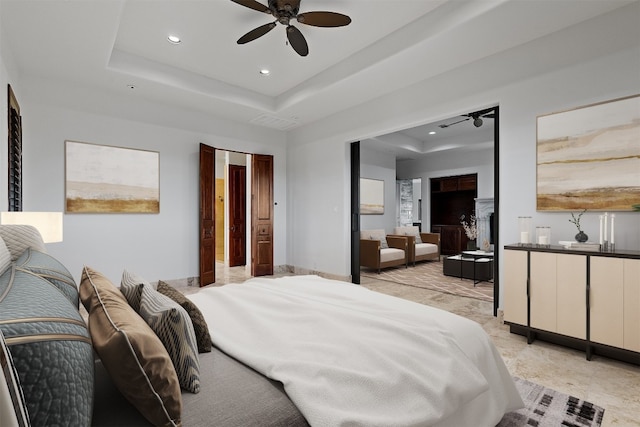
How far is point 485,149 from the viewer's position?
8523 mm

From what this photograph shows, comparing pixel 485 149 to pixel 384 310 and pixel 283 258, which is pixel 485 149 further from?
pixel 384 310

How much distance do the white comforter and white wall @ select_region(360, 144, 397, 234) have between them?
250 inches

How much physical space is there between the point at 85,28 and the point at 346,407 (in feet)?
12.8

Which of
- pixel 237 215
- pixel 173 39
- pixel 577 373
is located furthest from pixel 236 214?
pixel 577 373

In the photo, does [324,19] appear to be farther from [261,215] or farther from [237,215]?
[237,215]

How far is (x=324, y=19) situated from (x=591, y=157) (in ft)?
9.25

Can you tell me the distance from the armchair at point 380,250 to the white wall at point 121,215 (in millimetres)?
3125

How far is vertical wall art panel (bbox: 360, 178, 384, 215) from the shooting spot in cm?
813

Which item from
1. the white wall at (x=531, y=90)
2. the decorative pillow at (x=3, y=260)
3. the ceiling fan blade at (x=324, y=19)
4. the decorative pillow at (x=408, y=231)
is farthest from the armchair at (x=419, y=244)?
the decorative pillow at (x=3, y=260)

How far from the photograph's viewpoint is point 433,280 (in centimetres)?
582

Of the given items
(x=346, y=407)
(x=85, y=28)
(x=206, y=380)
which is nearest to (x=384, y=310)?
(x=346, y=407)

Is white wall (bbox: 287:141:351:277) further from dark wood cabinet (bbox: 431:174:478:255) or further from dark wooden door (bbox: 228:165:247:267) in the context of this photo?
dark wood cabinet (bbox: 431:174:478:255)

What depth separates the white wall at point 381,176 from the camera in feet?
27.1

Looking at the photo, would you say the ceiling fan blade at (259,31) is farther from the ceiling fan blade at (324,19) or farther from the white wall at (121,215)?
the white wall at (121,215)
